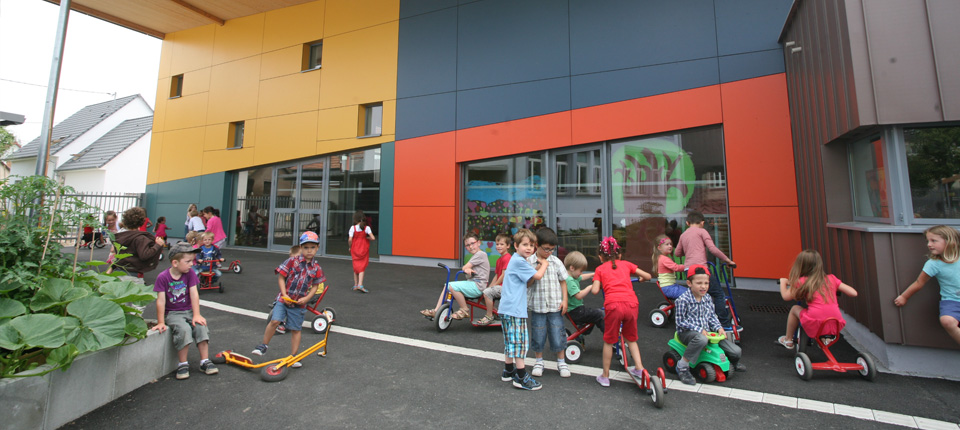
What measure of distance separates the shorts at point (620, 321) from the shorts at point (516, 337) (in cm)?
75

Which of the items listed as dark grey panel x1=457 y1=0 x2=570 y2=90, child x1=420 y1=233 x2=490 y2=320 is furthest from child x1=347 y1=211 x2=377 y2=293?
dark grey panel x1=457 y1=0 x2=570 y2=90

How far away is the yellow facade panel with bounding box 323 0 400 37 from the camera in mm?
13453

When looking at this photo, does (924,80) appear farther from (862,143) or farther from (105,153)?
(105,153)

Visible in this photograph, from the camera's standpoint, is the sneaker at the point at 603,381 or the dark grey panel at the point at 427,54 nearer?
the sneaker at the point at 603,381

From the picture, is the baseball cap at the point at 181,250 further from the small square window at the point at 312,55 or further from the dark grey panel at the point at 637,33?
the small square window at the point at 312,55

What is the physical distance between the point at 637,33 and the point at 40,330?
10929 millimetres

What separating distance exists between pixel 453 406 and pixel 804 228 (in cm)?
750

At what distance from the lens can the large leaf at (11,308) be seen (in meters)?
2.88

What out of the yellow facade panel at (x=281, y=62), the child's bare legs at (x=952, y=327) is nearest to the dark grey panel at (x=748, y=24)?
the child's bare legs at (x=952, y=327)

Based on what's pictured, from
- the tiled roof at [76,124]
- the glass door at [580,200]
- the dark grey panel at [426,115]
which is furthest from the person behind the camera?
the tiled roof at [76,124]

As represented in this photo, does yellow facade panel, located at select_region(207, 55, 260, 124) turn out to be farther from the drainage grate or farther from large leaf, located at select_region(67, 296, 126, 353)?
the drainage grate

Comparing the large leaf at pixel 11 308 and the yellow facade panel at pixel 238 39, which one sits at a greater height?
the yellow facade panel at pixel 238 39

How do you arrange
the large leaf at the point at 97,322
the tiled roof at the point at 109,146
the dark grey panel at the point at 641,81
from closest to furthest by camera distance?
1. the large leaf at the point at 97,322
2. the dark grey panel at the point at 641,81
3. the tiled roof at the point at 109,146

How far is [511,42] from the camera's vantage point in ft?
37.1
